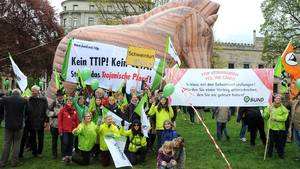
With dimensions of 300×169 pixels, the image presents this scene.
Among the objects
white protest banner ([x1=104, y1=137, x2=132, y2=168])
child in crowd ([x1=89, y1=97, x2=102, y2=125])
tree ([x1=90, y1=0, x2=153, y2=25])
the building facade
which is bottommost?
white protest banner ([x1=104, y1=137, x2=132, y2=168])

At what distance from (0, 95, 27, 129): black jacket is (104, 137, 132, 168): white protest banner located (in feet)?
6.82

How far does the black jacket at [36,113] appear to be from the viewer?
1008 cm

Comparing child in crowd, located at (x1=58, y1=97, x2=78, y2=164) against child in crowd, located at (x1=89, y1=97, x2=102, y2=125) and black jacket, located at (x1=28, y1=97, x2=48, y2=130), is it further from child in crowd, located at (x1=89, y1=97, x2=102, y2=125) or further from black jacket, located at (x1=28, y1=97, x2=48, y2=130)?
black jacket, located at (x1=28, y1=97, x2=48, y2=130)

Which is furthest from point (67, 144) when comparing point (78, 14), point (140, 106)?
point (78, 14)

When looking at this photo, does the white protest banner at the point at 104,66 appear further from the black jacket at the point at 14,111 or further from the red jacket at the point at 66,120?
the black jacket at the point at 14,111

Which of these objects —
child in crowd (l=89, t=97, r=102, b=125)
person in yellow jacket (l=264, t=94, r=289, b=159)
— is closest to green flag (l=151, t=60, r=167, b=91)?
child in crowd (l=89, t=97, r=102, b=125)

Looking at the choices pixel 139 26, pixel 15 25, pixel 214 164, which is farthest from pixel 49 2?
pixel 214 164

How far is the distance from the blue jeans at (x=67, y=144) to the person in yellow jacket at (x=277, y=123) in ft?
16.2

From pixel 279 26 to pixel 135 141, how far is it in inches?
1188

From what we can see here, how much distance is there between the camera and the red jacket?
968 centimetres

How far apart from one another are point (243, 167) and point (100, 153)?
345cm

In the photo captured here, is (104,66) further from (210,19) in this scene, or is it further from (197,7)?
(210,19)

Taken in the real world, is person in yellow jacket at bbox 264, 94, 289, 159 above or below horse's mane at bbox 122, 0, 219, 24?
below

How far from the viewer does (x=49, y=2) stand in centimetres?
3356
